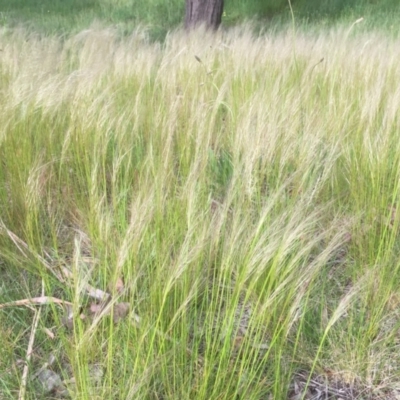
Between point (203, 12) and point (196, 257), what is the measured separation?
15.6 feet

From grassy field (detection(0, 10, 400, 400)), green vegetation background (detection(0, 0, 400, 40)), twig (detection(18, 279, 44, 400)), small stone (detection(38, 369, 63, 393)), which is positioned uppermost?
green vegetation background (detection(0, 0, 400, 40))

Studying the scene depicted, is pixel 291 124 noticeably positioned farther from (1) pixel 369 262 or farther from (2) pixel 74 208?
(2) pixel 74 208

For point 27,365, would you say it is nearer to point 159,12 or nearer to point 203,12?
point 203,12

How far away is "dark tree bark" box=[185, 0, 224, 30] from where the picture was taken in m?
5.12

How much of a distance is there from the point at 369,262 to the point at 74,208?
2.55ft

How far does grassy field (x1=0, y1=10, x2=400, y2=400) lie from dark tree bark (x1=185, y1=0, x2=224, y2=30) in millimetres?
3501

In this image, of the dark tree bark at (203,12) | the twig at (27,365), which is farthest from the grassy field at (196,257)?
the dark tree bark at (203,12)

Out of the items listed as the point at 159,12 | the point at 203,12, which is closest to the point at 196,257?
the point at 203,12

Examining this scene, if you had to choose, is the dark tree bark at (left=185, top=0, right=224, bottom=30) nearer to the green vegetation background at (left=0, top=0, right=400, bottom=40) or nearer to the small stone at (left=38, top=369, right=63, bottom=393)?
the green vegetation background at (left=0, top=0, right=400, bottom=40)

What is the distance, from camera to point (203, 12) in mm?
5145

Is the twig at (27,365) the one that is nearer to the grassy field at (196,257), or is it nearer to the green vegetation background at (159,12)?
the grassy field at (196,257)

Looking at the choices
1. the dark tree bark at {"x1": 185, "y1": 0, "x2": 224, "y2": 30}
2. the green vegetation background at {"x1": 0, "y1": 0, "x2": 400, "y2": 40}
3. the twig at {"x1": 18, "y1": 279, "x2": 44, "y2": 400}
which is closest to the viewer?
the twig at {"x1": 18, "y1": 279, "x2": 44, "y2": 400}

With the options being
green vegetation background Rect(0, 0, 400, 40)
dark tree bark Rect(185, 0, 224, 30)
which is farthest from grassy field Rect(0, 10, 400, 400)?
green vegetation background Rect(0, 0, 400, 40)

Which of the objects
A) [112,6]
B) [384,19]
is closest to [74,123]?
[384,19]
